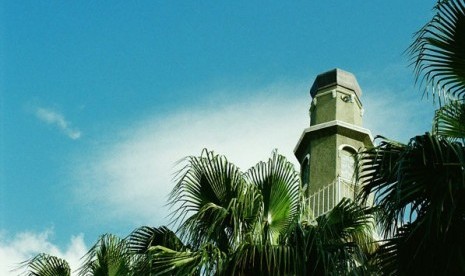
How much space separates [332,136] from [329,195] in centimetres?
234

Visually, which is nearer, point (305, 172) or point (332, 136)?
point (332, 136)

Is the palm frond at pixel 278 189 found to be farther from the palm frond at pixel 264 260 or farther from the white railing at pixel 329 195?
the white railing at pixel 329 195

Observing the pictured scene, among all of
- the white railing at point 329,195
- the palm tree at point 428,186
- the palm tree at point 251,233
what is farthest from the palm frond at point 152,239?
the white railing at point 329,195

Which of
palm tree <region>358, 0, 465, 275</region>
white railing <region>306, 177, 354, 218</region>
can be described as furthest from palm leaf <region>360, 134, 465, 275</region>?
white railing <region>306, 177, 354, 218</region>

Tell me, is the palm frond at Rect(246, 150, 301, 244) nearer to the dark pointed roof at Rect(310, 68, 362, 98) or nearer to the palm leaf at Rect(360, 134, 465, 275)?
the palm leaf at Rect(360, 134, 465, 275)

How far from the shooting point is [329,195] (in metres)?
16.8

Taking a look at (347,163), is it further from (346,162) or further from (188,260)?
(188,260)

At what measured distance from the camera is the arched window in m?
18.0

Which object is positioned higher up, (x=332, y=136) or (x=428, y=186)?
(x=332, y=136)

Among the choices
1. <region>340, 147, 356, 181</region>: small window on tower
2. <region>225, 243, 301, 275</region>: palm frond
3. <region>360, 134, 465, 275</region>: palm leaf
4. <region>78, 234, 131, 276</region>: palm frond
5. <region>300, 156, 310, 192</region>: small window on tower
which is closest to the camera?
<region>360, 134, 465, 275</region>: palm leaf

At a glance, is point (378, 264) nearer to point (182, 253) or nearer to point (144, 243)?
point (182, 253)

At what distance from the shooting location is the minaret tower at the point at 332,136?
18.1 m

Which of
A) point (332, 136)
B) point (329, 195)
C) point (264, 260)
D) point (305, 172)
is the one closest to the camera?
point (264, 260)

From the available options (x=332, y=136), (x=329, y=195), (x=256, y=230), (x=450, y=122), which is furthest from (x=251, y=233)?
(x=332, y=136)
